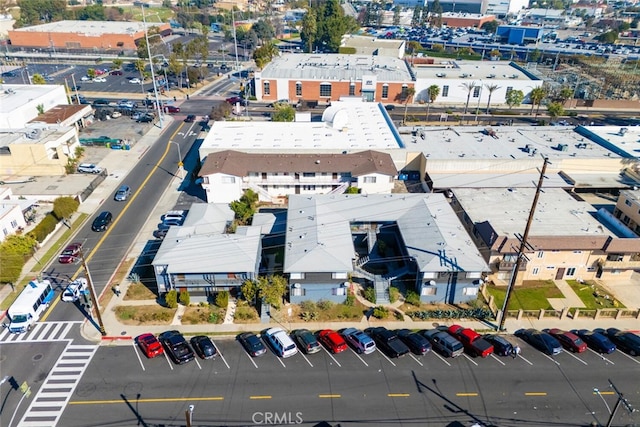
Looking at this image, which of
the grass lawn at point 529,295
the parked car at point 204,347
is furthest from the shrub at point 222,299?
the grass lawn at point 529,295

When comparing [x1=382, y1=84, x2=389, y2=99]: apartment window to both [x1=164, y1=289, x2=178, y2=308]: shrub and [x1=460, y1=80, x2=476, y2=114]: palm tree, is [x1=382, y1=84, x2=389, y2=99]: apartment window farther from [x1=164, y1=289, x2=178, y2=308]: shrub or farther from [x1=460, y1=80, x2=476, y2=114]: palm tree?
[x1=164, y1=289, x2=178, y2=308]: shrub

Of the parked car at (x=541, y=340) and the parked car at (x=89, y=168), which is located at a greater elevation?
the parked car at (x=89, y=168)

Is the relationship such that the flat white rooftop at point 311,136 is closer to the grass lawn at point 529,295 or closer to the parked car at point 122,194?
the parked car at point 122,194

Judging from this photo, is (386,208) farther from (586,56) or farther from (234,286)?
(586,56)

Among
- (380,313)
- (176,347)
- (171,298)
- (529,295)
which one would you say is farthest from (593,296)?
(171,298)

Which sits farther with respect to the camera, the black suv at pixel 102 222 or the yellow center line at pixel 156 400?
the black suv at pixel 102 222

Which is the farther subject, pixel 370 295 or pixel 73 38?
pixel 73 38

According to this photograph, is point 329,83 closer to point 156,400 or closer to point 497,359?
point 497,359
